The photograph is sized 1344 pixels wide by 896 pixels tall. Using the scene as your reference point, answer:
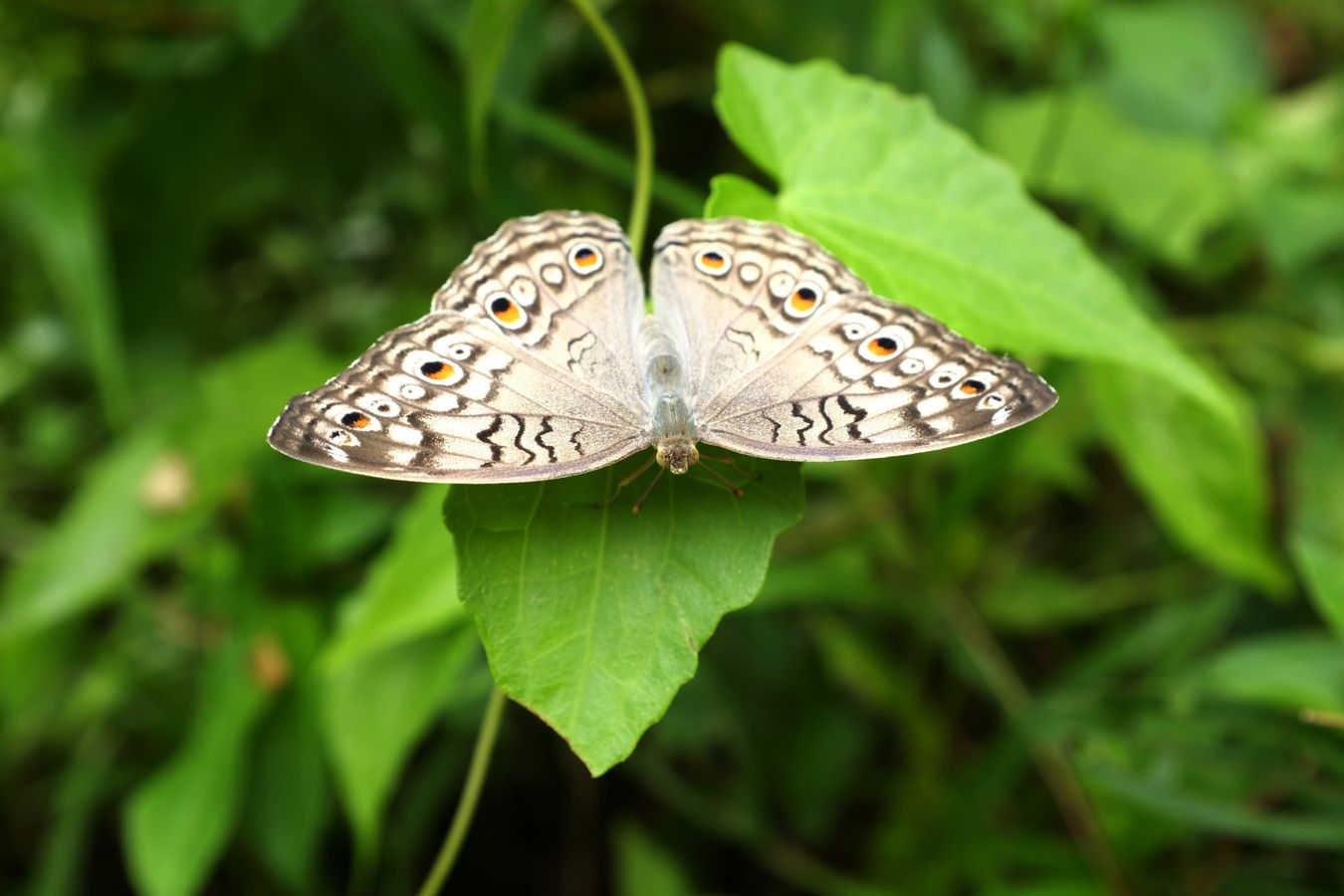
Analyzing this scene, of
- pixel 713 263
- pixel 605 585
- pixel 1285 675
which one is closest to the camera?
pixel 605 585

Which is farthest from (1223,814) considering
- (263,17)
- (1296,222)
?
(263,17)

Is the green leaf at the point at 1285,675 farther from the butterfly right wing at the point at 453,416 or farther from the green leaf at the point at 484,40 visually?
the green leaf at the point at 484,40

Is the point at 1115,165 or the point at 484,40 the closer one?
the point at 484,40

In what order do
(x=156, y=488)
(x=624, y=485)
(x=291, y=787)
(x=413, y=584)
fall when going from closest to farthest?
(x=624, y=485) → (x=413, y=584) → (x=291, y=787) → (x=156, y=488)

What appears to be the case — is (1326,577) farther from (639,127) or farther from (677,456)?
(639,127)

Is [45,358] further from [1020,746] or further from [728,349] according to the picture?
[1020,746]

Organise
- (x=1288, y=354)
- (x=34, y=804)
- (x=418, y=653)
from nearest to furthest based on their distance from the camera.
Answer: (x=418, y=653) < (x=1288, y=354) < (x=34, y=804)

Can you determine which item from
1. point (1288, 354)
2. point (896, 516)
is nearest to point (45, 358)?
point (896, 516)

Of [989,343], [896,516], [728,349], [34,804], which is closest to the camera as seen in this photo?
[989,343]
